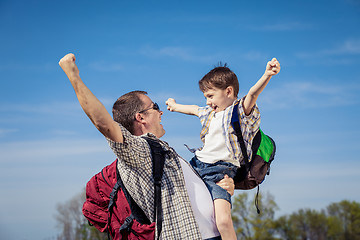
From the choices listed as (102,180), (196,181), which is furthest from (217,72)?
(102,180)

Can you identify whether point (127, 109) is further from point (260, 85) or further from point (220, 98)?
point (260, 85)

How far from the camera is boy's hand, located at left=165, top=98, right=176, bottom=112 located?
231 inches

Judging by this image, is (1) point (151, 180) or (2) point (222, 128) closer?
(1) point (151, 180)

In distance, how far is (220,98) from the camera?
499 cm

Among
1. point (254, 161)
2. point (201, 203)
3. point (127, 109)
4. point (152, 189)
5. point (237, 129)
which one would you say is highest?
point (127, 109)

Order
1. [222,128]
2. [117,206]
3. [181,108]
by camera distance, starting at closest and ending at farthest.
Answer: [117,206]
[222,128]
[181,108]

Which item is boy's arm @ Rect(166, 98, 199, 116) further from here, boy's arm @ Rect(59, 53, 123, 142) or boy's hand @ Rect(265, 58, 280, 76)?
boy's arm @ Rect(59, 53, 123, 142)

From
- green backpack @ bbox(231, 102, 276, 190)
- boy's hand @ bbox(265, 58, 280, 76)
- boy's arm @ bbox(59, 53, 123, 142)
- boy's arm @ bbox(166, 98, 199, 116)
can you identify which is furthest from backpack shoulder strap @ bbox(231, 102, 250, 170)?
boy's arm @ bbox(59, 53, 123, 142)

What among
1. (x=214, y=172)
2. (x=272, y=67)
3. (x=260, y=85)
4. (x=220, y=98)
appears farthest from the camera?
(x=220, y=98)

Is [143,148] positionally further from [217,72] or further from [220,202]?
[217,72]

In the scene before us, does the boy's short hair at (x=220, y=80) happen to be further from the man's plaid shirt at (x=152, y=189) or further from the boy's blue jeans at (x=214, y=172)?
the man's plaid shirt at (x=152, y=189)

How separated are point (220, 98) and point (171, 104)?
1083 mm

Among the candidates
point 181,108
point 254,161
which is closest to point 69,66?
point 254,161

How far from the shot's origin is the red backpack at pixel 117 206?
3.75m
